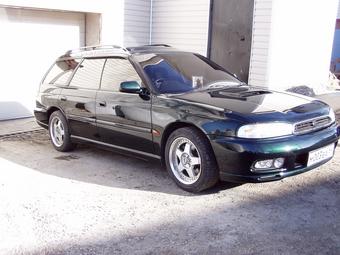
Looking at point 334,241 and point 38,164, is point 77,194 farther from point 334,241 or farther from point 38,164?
point 334,241

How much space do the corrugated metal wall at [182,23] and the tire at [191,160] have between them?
6.51m

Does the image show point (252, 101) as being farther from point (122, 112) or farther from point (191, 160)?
point (122, 112)

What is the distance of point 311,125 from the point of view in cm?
458

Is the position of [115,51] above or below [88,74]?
above

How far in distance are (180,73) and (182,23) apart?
6.29 metres

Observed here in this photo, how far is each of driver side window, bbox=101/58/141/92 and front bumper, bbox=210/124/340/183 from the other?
61.5 inches

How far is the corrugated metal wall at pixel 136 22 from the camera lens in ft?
36.5

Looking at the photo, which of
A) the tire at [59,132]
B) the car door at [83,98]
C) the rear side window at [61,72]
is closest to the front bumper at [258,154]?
the car door at [83,98]

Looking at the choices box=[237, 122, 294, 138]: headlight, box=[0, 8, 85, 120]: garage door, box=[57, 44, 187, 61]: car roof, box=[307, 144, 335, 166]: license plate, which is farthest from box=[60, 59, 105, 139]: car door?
box=[0, 8, 85, 120]: garage door

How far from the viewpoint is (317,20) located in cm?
1143

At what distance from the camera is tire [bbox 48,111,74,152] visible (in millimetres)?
6461

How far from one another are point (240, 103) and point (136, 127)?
130 centimetres

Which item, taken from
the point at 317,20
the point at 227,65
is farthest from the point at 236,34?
the point at 317,20

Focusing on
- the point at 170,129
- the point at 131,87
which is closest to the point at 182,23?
the point at 131,87
